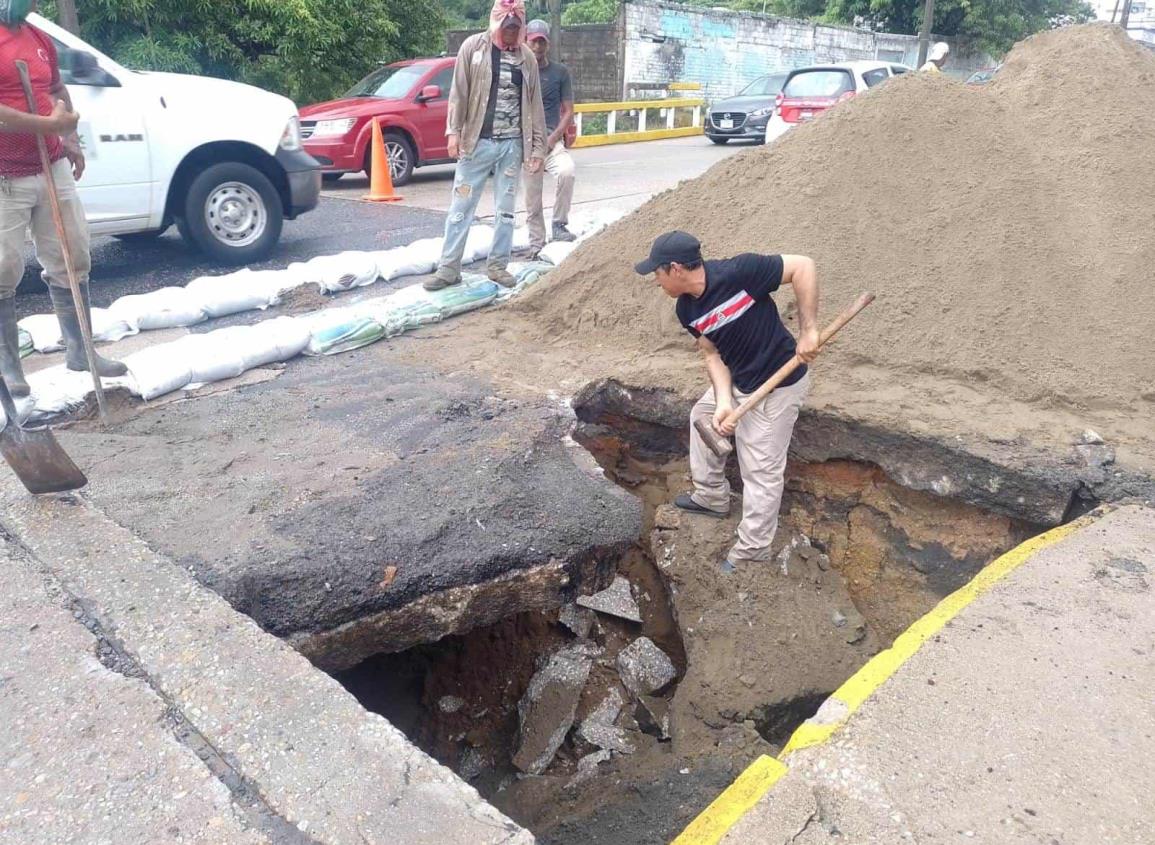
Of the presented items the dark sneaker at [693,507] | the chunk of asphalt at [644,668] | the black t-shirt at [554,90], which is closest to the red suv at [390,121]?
the black t-shirt at [554,90]

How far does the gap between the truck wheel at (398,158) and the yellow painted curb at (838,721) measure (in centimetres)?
1009

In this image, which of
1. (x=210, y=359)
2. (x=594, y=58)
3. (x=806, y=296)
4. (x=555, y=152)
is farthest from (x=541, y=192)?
(x=594, y=58)

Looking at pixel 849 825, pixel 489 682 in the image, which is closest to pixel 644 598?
pixel 489 682

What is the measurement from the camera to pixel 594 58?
23.3m

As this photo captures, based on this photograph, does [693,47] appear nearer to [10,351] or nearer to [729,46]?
[729,46]

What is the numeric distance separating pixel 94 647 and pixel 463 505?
1.33 m

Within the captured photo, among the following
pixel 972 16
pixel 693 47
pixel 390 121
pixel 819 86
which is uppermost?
pixel 972 16

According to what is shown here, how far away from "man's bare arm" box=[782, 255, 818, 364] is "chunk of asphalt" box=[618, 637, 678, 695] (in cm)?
140

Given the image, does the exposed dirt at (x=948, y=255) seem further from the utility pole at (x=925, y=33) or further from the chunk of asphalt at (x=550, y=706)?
the utility pole at (x=925, y=33)

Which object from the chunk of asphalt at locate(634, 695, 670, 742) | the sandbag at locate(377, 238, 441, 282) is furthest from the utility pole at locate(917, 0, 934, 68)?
→ the chunk of asphalt at locate(634, 695, 670, 742)

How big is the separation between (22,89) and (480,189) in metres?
2.78

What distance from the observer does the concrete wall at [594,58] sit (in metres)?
23.0

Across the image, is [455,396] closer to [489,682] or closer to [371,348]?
[371,348]

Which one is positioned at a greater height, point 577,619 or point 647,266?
point 647,266
